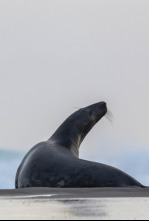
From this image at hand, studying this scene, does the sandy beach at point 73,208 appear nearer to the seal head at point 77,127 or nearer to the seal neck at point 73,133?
the seal neck at point 73,133

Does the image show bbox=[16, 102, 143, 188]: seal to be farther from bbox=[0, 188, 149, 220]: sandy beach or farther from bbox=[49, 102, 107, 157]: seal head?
bbox=[0, 188, 149, 220]: sandy beach

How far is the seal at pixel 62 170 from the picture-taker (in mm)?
10797

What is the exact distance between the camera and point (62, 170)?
11.3 m

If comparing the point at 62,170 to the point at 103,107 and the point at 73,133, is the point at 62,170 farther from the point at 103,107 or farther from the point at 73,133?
the point at 103,107

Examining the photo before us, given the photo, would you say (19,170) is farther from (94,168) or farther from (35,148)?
(94,168)

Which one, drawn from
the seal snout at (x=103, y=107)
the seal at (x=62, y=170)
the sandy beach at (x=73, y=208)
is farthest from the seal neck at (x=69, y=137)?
the sandy beach at (x=73, y=208)

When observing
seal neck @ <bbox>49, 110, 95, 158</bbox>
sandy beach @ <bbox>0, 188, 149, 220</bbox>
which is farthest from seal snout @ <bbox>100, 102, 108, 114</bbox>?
sandy beach @ <bbox>0, 188, 149, 220</bbox>

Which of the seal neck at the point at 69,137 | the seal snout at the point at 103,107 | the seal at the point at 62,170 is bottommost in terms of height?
the seal at the point at 62,170

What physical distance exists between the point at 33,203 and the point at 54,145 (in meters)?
8.34

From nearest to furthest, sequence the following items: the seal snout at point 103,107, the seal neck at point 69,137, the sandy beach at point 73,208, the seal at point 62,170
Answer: the sandy beach at point 73,208 → the seal at point 62,170 → the seal neck at point 69,137 → the seal snout at point 103,107

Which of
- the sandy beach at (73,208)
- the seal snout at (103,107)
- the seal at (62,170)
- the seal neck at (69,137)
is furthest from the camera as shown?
the seal snout at (103,107)

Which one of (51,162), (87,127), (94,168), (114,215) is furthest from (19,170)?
(114,215)

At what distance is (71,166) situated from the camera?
37.1ft

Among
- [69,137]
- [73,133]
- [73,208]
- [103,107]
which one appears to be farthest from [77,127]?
[73,208]
